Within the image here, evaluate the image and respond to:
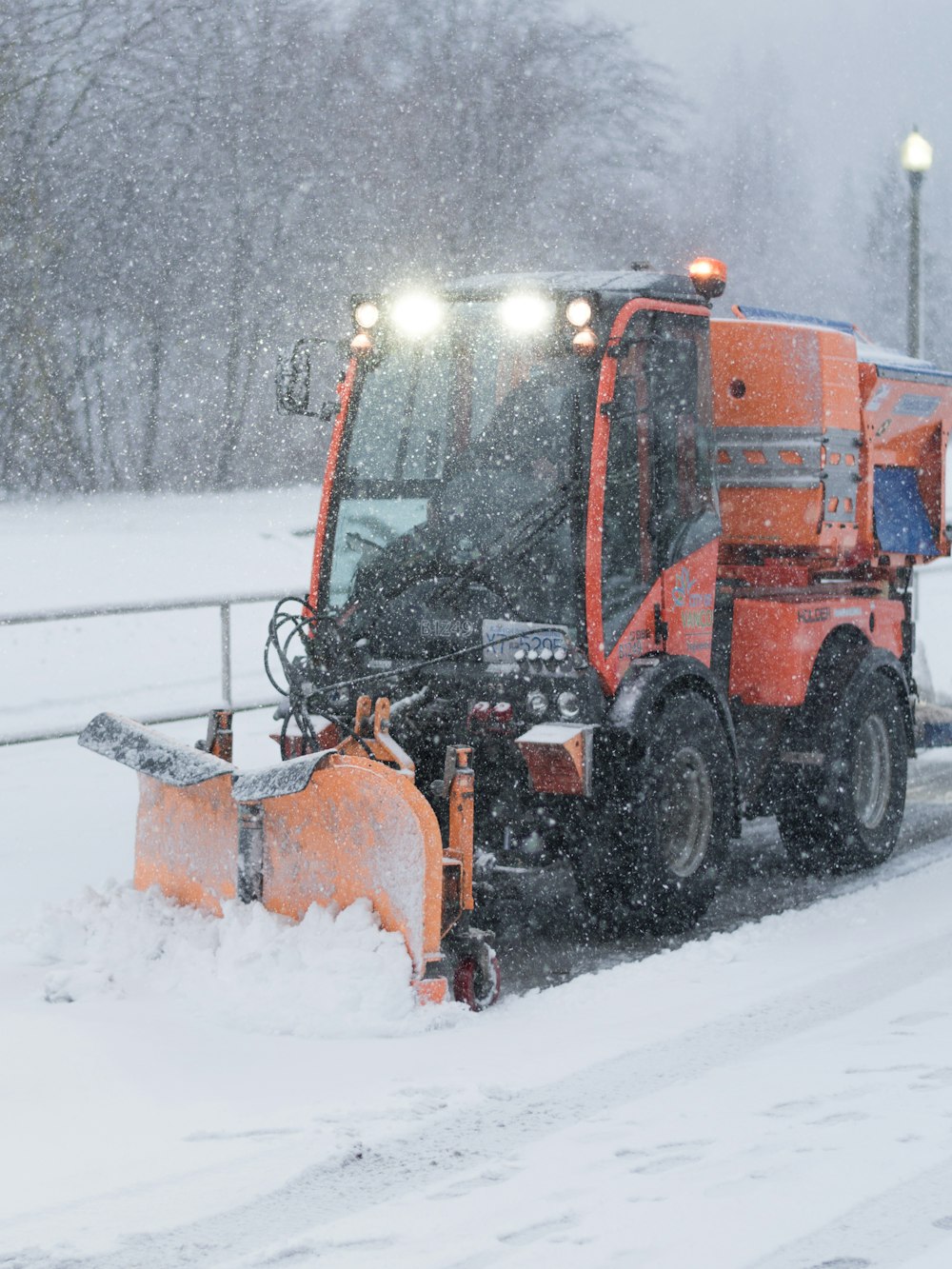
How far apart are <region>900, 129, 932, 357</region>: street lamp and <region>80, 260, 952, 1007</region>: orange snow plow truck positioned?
8.79 meters

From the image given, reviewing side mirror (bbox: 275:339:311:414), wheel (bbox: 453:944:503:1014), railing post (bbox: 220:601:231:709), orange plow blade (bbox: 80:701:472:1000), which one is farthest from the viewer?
railing post (bbox: 220:601:231:709)

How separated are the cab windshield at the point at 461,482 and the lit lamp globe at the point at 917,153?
31.7ft

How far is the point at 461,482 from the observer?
7.14 m

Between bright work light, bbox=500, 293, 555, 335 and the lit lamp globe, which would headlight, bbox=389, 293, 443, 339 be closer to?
bright work light, bbox=500, 293, 555, 335

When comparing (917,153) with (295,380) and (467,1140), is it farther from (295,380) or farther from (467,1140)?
(467,1140)

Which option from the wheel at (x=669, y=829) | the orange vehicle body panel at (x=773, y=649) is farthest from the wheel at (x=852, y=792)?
the wheel at (x=669, y=829)

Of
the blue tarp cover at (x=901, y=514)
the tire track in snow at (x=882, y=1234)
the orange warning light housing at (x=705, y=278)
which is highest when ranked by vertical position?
the orange warning light housing at (x=705, y=278)

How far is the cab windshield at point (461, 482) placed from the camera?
6.92 m

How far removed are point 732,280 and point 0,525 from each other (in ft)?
84.1

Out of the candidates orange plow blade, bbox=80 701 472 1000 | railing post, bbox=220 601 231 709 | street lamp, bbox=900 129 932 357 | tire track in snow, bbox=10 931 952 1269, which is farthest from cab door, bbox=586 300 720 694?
street lamp, bbox=900 129 932 357

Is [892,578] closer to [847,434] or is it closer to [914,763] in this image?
[847,434]

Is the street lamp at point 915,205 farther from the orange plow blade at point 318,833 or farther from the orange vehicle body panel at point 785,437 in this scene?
the orange plow blade at point 318,833

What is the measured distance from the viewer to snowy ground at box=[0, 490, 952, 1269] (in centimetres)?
412

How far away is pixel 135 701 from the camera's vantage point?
13289 millimetres
